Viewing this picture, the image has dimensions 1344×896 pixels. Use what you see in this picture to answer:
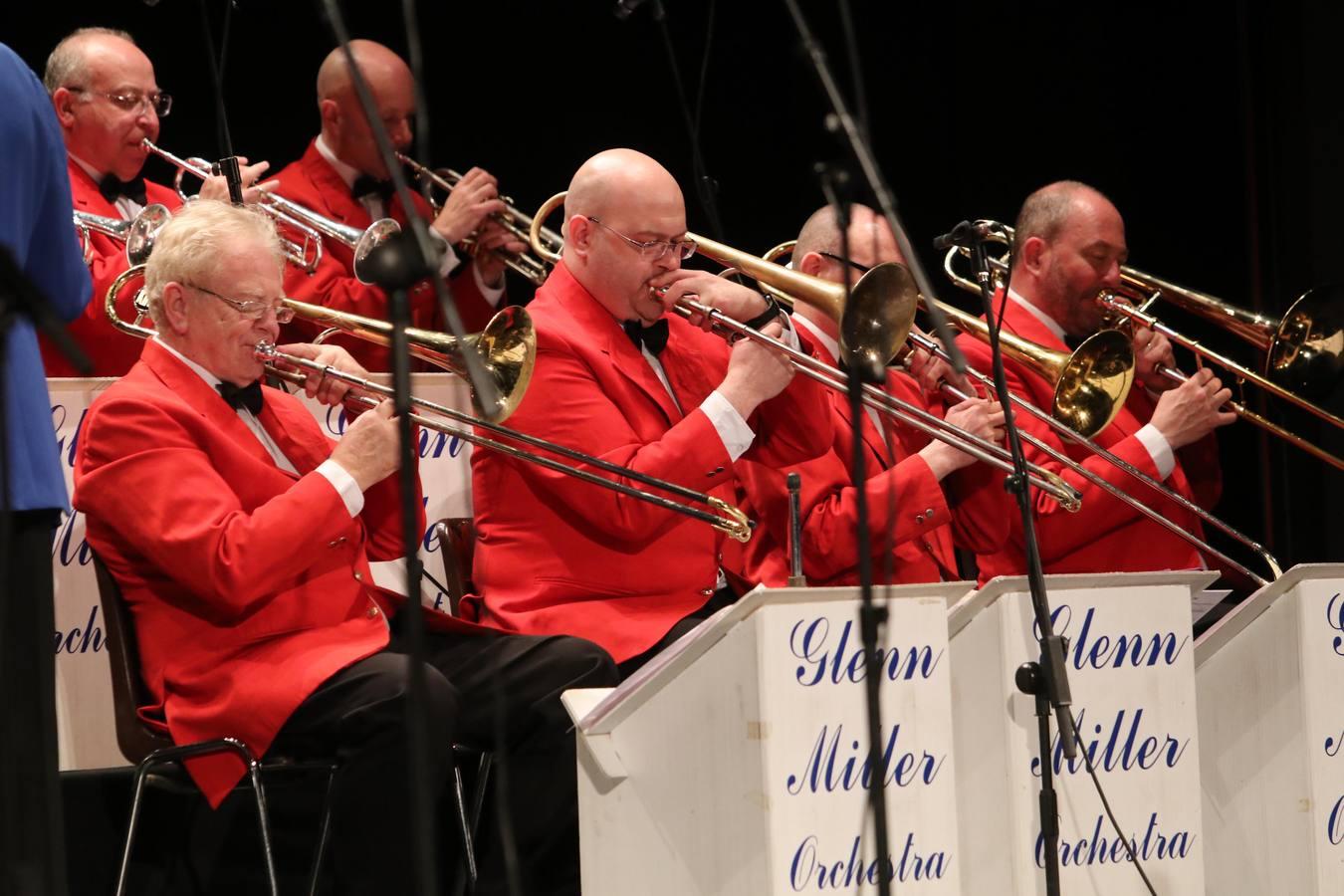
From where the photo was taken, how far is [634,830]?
274 centimetres

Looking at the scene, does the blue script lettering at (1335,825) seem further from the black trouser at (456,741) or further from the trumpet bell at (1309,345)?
the trumpet bell at (1309,345)

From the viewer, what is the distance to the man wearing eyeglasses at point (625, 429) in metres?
3.52

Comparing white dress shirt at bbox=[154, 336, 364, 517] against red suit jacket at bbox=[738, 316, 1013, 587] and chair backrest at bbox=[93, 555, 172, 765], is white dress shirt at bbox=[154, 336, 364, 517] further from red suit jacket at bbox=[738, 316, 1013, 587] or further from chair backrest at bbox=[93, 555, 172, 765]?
red suit jacket at bbox=[738, 316, 1013, 587]

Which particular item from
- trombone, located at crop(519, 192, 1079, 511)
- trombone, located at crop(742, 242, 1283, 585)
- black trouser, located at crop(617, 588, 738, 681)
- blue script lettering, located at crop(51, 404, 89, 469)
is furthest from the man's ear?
blue script lettering, located at crop(51, 404, 89, 469)

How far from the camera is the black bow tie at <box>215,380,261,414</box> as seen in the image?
3.26 m

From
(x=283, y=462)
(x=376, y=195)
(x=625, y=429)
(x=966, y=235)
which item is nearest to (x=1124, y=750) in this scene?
(x=966, y=235)

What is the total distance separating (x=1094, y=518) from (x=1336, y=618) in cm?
86

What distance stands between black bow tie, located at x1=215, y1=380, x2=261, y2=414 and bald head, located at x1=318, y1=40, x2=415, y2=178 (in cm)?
151

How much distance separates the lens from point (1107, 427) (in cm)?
462

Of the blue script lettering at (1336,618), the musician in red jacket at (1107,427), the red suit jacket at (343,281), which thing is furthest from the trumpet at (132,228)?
the blue script lettering at (1336,618)

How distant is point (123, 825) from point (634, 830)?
4.15ft

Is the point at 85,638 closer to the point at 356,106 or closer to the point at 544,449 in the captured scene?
the point at 544,449

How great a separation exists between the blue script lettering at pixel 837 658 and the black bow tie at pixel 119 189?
2.48 metres

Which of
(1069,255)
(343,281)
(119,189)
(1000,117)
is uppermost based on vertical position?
(1000,117)
